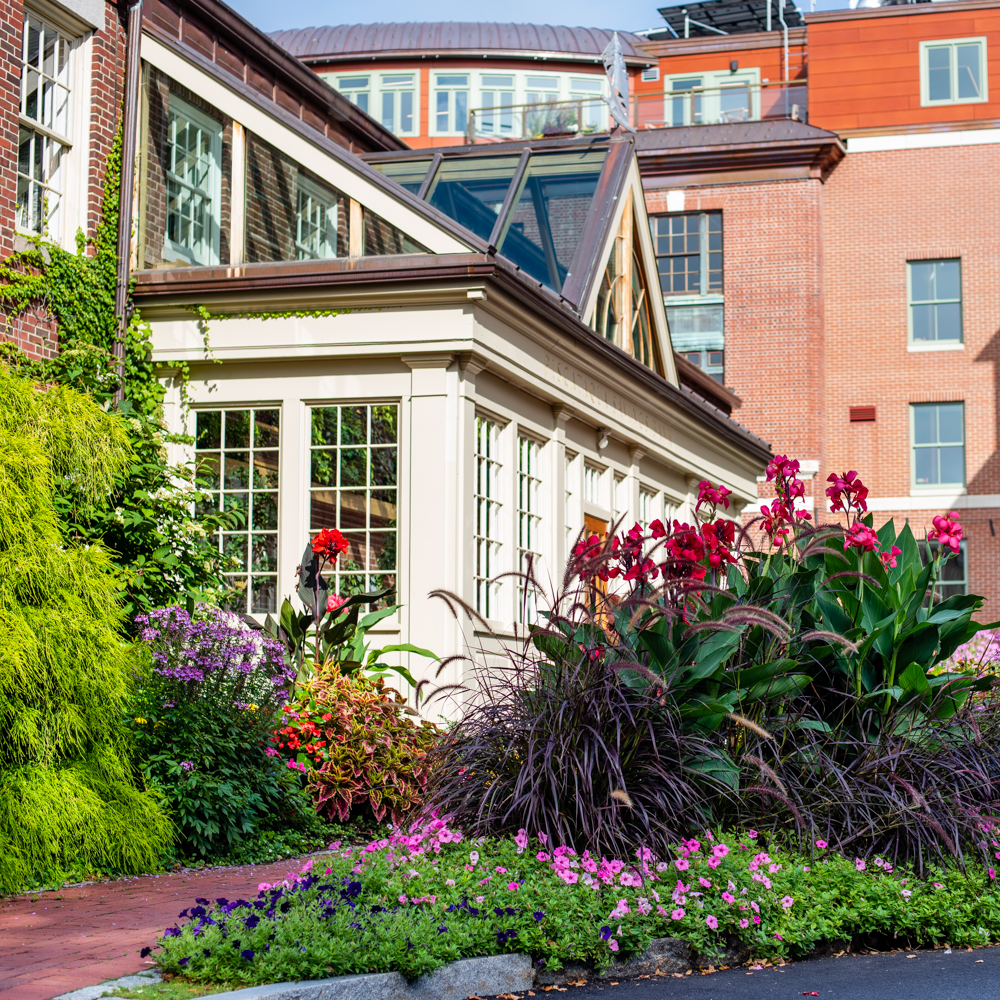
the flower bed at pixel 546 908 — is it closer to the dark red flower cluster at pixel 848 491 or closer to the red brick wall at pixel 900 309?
the dark red flower cluster at pixel 848 491

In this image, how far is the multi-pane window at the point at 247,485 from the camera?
36.9ft

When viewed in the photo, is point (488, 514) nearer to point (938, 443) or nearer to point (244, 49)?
point (244, 49)

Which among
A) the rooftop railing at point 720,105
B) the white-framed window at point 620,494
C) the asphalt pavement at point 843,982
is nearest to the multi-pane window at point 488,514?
the white-framed window at point 620,494

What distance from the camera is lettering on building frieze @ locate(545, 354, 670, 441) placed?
12531mm

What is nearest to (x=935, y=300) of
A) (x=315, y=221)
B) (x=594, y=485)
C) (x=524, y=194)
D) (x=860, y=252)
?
(x=860, y=252)

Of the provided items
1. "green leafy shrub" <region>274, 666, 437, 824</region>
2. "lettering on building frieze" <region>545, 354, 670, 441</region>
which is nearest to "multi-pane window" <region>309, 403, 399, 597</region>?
"green leafy shrub" <region>274, 666, 437, 824</region>

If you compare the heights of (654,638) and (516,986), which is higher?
(654,638)

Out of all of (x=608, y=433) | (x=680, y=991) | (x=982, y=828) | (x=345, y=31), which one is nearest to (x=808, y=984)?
(x=680, y=991)

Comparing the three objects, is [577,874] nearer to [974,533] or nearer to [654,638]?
[654,638]

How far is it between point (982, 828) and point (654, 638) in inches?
71.0

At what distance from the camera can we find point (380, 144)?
17.9m

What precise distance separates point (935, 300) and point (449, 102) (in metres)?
20.7

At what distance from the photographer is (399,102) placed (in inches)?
1843

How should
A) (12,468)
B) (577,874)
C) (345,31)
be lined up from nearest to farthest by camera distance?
(577,874), (12,468), (345,31)
